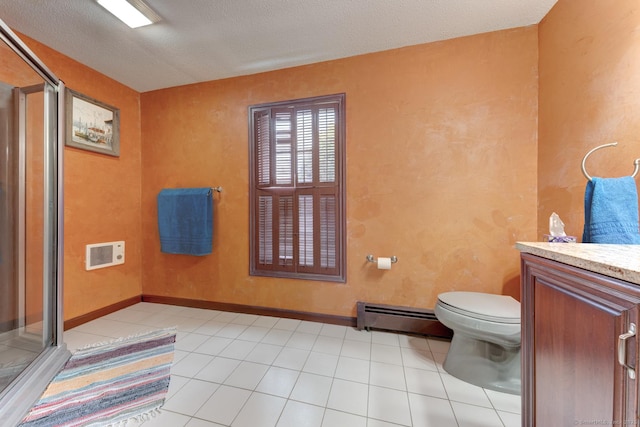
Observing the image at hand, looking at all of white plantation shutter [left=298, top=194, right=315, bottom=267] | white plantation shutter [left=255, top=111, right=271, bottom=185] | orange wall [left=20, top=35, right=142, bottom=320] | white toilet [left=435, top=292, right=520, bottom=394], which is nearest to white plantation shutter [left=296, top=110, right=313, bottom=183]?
white plantation shutter [left=298, top=194, right=315, bottom=267]

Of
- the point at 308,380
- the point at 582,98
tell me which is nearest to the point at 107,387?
the point at 308,380

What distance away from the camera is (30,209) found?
1.62m

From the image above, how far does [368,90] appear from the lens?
1.94 meters

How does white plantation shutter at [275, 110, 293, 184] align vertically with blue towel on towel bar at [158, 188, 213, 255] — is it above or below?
above

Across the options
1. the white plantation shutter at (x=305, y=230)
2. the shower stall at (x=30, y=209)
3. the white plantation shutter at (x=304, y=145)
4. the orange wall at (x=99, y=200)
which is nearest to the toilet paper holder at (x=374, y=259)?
the white plantation shutter at (x=305, y=230)

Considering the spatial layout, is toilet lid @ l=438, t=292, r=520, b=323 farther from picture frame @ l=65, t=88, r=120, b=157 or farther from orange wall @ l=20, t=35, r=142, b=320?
picture frame @ l=65, t=88, r=120, b=157

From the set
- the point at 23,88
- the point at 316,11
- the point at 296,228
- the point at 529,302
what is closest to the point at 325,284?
the point at 296,228

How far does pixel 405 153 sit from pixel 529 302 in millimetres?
1321

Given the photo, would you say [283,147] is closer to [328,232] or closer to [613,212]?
[328,232]

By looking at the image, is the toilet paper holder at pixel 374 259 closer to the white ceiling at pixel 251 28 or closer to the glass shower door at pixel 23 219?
the white ceiling at pixel 251 28

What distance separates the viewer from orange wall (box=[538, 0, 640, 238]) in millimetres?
1035

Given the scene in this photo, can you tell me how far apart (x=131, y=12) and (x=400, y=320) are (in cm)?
274

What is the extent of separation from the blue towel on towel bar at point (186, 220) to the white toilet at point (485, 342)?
6.58ft

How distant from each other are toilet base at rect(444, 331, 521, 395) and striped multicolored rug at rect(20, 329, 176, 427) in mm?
1600
